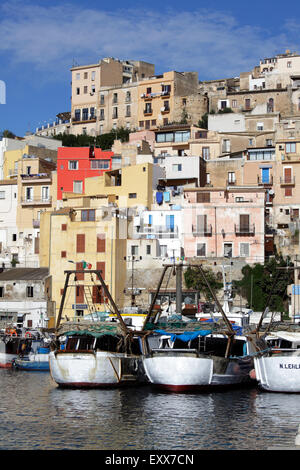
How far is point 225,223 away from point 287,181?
949 centimetres

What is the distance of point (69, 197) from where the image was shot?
73000 mm

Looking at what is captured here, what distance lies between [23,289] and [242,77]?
55.4m

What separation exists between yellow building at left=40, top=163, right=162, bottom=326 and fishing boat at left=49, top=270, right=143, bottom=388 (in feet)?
73.0

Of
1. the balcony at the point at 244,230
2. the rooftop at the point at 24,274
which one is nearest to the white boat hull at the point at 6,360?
the rooftop at the point at 24,274

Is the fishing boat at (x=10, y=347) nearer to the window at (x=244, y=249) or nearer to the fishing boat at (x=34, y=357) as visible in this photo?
the fishing boat at (x=34, y=357)

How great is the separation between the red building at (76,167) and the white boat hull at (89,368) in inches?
1714

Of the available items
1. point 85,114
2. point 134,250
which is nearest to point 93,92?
point 85,114

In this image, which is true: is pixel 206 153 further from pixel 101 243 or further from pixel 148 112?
pixel 101 243

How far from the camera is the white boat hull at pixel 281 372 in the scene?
3331cm

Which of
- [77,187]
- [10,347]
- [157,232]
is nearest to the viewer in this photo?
[10,347]

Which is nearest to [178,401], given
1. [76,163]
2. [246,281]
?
[246,281]

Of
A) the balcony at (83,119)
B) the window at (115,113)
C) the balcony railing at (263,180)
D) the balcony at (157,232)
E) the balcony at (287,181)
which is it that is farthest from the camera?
the balcony at (83,119)

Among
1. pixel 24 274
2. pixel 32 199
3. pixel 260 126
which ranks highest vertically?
pixel 260 126

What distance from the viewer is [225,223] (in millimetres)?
65875
